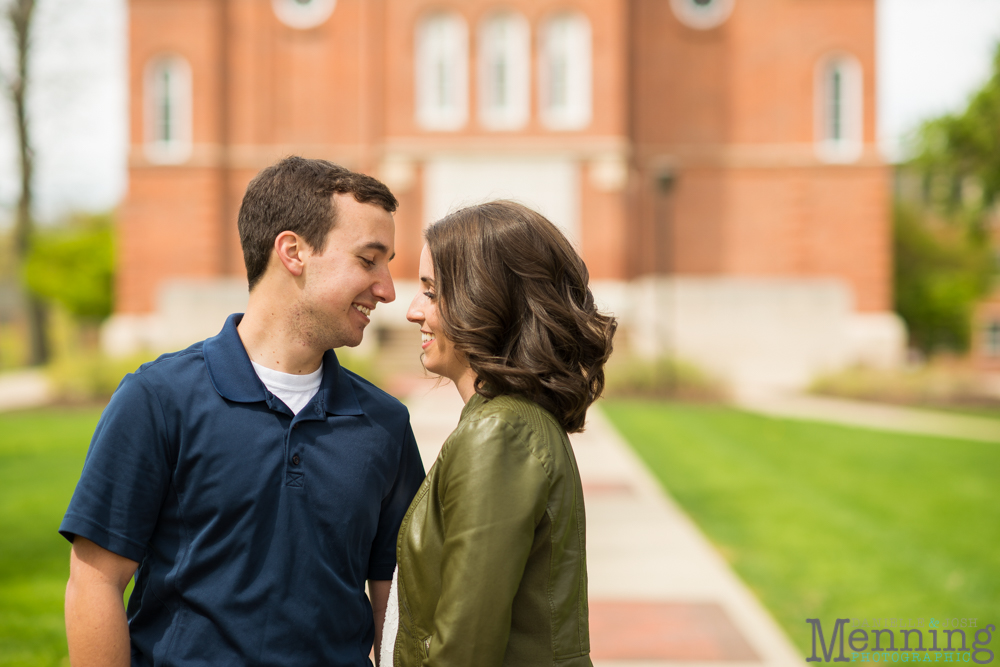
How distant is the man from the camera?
1.72 meters

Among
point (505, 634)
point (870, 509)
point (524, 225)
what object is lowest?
point (870, 509)

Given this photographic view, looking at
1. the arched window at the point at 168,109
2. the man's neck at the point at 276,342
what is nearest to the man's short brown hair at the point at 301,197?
the man's neck at the point at 276,342

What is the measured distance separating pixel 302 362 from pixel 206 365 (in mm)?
211

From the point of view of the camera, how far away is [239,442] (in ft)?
5.92

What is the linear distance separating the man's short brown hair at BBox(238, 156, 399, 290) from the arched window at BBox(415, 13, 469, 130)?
23446 millimetres

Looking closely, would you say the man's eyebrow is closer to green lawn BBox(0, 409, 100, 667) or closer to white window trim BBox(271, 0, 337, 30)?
green lawn BBox(0, 409, 100, 667)

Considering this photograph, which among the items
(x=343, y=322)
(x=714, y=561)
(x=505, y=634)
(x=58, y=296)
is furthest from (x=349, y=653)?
(x=58, y=296)

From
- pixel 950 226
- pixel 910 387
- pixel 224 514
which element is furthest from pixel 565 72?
pixel 224 514

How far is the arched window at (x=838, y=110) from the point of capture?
25.0 metres

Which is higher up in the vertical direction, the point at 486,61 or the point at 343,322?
the point at 486,61

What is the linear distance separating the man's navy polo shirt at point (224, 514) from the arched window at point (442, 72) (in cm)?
2366

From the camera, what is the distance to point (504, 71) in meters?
24.8

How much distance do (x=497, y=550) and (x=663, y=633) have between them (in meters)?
3.43

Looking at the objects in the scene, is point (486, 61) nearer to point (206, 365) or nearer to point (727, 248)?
point (727, 248)
